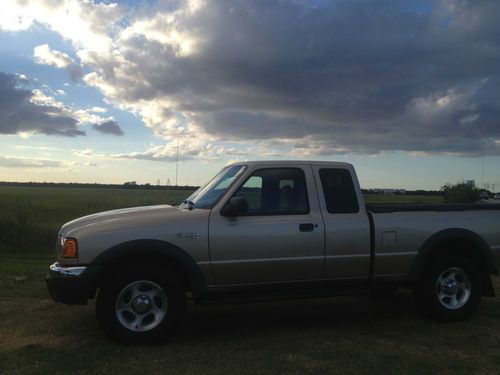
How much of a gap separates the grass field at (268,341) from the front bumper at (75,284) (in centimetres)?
50

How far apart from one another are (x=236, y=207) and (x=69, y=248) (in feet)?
5.68

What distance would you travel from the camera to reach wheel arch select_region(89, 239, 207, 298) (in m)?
5.18

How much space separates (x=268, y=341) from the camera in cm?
546

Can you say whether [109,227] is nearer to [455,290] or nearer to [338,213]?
[338,213]

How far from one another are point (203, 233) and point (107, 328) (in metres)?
1.33

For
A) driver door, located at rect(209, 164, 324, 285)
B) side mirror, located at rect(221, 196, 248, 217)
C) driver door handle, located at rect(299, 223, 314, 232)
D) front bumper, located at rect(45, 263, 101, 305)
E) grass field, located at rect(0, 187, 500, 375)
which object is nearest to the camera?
grass field, located at rect(0, 187, 500, 375)

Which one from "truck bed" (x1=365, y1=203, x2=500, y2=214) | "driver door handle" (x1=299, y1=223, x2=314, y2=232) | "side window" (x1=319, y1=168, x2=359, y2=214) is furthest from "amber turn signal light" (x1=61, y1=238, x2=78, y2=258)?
"truck bed" (x1=365, y1=203, x2=500, y2=214)

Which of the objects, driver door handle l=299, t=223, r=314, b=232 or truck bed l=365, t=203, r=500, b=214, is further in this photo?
truck bed l=365, t=203, r=500, b=214

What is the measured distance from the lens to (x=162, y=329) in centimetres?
527

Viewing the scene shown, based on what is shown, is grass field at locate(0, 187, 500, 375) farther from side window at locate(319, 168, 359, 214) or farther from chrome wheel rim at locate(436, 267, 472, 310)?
side window at locate(319, 168, 359, 214)

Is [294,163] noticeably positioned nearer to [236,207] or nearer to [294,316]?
[236,207]

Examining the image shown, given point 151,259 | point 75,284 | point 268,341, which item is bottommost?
point 268,341

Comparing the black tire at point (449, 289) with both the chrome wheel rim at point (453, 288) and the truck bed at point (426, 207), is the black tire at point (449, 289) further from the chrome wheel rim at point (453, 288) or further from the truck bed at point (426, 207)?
the truck bed at point (426, 207)

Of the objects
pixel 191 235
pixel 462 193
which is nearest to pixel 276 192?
pixel 191 235
